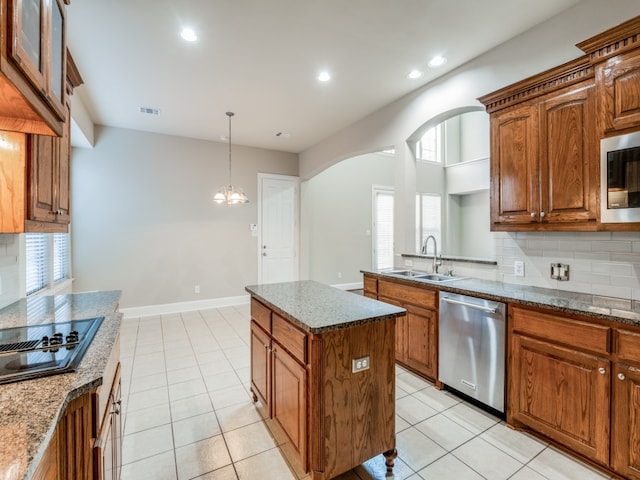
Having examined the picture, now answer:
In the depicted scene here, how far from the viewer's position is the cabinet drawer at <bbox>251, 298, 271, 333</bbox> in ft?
6.76

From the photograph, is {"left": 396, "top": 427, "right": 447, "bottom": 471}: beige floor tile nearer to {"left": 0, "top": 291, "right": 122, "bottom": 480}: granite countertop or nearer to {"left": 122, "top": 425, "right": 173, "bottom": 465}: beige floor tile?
{"left": 122, "top": 425, "right": 173, "bottom": 465}: beige floor tile

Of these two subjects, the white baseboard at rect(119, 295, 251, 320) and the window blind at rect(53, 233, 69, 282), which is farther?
the white baseboard at rect(119, 295, 251, 320)

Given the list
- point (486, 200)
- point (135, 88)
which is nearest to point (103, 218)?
point (135, 88)

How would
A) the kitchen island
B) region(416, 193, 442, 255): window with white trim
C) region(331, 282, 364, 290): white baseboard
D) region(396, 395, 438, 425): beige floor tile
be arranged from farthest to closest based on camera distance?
region(416, 193, 442, 255): window with white trim
region(331, 282, 364, 290): white baseboard
region(396, 395, 438, 425): beige floor tile
the kitchen island

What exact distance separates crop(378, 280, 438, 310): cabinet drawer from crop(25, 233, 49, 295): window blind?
3.54m

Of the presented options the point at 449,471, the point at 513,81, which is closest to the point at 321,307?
the point at 449,471

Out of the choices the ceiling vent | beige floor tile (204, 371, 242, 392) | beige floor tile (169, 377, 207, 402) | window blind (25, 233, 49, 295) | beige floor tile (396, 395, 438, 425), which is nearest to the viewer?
beige floor tile (396, 395, 438, 425)

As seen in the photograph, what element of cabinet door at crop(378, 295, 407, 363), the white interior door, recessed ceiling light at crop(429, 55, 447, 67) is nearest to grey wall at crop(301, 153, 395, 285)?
the white interior door

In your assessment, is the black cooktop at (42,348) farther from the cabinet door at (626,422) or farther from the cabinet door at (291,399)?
the cabinet door at (626,422)

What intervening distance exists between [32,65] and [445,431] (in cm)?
290

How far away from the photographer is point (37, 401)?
0.90 m

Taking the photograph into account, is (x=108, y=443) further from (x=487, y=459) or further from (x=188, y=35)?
(x=188, y=35)

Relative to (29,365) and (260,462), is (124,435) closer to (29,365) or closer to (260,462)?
(260,462)

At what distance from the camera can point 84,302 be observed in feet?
7.02
